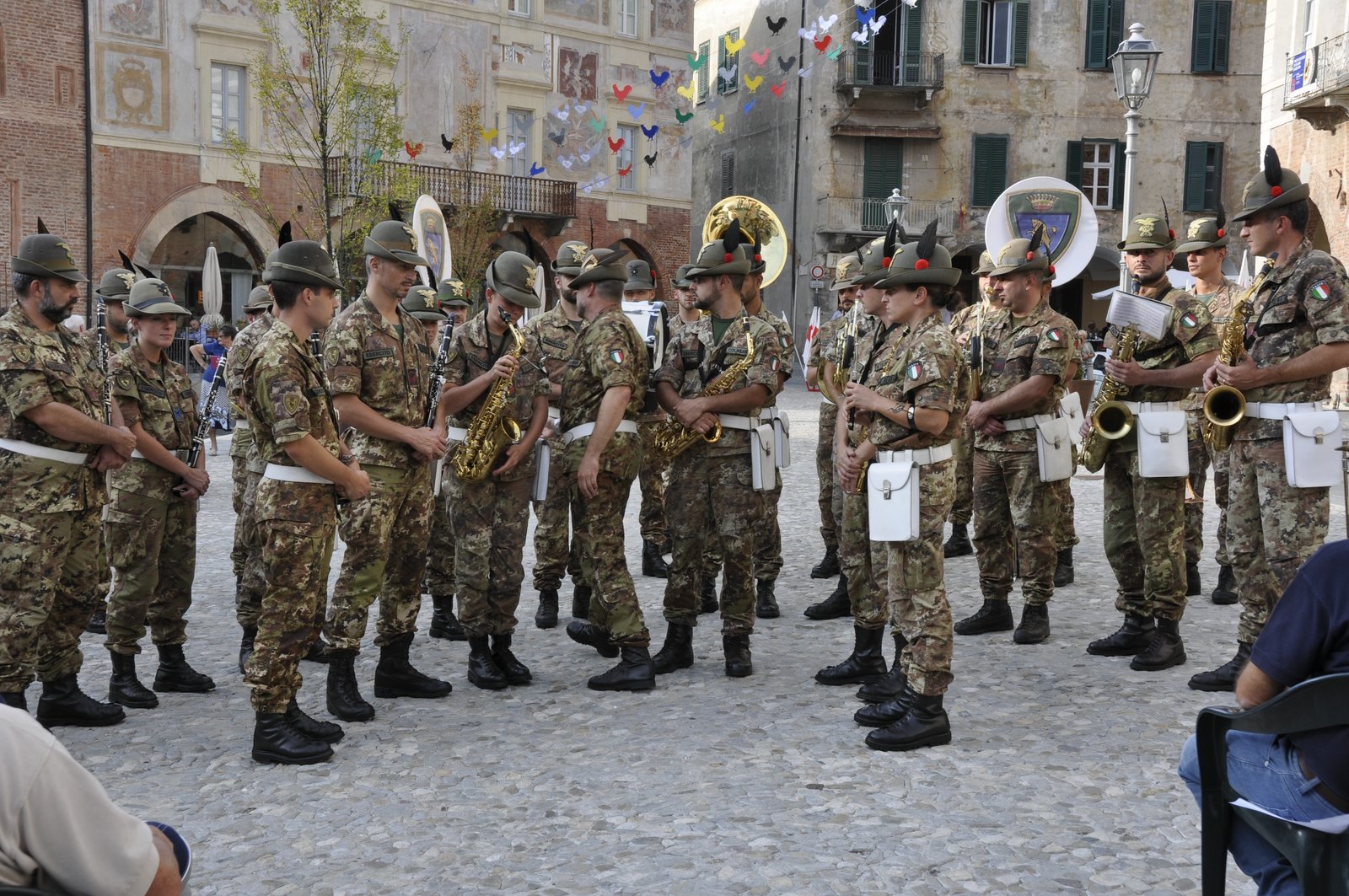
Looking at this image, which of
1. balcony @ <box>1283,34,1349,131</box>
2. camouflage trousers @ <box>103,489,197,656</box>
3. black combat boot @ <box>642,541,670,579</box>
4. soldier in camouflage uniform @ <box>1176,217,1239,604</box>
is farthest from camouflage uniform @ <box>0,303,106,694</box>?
balcony @ <box>1283,34,1349,131</box>

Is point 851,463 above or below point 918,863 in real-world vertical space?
above

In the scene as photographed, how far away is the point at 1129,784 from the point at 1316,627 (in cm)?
245

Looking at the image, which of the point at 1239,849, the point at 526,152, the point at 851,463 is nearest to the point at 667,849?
the point at 1239,849

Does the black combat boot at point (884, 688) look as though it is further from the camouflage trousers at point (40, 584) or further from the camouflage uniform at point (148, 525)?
the camouflage trousers at point (40, 584)

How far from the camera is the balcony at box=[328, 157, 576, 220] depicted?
2786cm

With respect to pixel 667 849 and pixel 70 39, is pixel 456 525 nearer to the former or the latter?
pixel 667 849

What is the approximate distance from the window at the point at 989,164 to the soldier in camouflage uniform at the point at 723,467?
3103 cm

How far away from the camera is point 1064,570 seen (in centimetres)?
941

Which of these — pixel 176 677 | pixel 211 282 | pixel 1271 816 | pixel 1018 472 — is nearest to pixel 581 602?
pixel 176 677

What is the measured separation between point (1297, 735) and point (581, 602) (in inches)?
223

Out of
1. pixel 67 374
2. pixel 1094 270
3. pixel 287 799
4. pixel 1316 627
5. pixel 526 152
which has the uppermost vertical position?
pixel 526 152

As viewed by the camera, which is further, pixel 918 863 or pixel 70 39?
pixel 70 39

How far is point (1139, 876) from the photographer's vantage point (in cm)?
414

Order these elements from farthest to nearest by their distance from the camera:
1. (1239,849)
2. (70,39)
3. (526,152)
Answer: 1. (526,152)
2. (70,39)
3. (1239,849)
